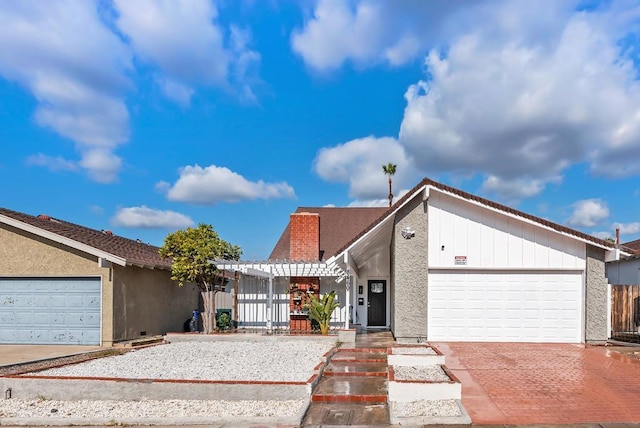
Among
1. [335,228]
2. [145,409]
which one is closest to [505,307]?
[145,409]

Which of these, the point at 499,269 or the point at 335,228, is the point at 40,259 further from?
the point at 499,269

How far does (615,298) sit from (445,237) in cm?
597

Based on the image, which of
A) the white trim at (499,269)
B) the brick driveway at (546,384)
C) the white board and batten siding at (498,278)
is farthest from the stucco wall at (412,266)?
the brick driveway at (546,384)

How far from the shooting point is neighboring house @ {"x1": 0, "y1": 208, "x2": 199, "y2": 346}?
48.0ft

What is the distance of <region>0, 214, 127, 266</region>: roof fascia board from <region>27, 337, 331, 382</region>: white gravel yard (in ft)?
9.49

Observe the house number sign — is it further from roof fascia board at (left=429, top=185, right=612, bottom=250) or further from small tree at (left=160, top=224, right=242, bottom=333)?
small tree at (left=160, top=224, right=242, bottom=333)

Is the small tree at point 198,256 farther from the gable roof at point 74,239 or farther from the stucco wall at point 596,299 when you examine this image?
the stucco wall at point 596,299

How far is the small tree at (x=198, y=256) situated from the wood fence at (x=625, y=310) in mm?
12712

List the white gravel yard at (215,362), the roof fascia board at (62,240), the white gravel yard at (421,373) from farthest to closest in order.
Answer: the roof fascia board at (62,240), the white gravel yard at (215,362), the white gravel yard at (421,373)

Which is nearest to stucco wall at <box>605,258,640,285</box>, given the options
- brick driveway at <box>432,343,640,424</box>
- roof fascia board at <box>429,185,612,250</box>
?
roof fascia board at <box>429,185,612,250</box>

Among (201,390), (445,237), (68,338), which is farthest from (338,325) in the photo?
(201,390)

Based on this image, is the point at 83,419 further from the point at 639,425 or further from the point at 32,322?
the point at 32,322

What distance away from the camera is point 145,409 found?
778 centimetres

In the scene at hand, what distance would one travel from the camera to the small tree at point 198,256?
51.6 ft
